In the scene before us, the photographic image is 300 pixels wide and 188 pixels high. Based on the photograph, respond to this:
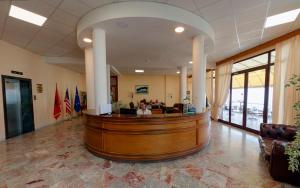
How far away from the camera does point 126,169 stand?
121 inches

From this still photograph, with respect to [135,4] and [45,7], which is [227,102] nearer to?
[135,4]

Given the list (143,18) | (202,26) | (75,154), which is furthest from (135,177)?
(202,26)

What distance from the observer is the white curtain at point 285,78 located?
13.8 feet

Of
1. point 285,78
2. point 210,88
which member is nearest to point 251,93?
point 285,78

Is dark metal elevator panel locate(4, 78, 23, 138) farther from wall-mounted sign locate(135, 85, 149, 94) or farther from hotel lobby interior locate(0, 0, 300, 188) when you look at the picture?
wall-mounted sign locate(135, 85, 149, 94)

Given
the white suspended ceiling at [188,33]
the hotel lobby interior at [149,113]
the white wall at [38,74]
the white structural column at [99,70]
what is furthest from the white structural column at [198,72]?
the white wall at [38,74]

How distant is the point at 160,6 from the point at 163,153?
313cm

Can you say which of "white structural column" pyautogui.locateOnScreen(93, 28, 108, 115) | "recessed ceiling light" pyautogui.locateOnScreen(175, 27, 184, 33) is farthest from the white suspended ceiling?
"white structural column" pyautogui.locateOnScreen(93, 28, 108, 115)

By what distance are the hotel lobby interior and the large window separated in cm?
5

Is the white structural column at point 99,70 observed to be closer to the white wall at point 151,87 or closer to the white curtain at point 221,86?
the white curtain at point 221,86

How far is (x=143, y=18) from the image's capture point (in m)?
3.00

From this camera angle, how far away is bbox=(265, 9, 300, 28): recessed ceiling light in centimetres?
346

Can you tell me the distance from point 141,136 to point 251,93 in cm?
533

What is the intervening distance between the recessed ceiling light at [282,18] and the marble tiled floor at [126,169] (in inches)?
133
